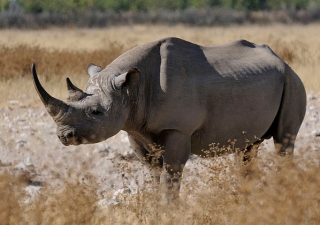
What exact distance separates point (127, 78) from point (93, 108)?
1.41ft

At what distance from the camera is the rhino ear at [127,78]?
7.58m

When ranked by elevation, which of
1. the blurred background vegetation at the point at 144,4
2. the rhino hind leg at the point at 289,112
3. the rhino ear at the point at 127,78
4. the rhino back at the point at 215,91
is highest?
the rhino ear at the point at 127,78

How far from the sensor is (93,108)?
24.2ft

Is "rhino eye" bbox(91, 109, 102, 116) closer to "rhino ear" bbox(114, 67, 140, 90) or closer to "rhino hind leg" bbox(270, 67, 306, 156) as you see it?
"rhino ear" bbox(114, 67, 140, 90)

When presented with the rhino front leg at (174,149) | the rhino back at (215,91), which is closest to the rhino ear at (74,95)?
the rhino back at (215,91)

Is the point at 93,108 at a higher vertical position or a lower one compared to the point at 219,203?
lower

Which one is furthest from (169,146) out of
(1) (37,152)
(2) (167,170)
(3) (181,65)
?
(1) (37,152)

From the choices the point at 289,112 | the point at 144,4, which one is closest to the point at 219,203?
the point at 289,112

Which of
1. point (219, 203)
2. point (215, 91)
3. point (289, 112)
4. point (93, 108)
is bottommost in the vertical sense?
point (289, 112)

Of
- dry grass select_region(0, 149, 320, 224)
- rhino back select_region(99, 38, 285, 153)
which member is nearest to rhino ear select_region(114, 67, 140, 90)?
rhino back select_region(99, 38, 285, 153)

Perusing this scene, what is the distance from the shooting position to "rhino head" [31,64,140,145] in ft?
23.7

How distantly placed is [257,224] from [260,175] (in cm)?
→ 85

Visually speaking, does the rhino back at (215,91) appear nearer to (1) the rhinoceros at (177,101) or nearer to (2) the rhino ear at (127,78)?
(1) the rhinoceros at (177,101)

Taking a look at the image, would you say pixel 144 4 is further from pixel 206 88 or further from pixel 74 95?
pixel 74 95
